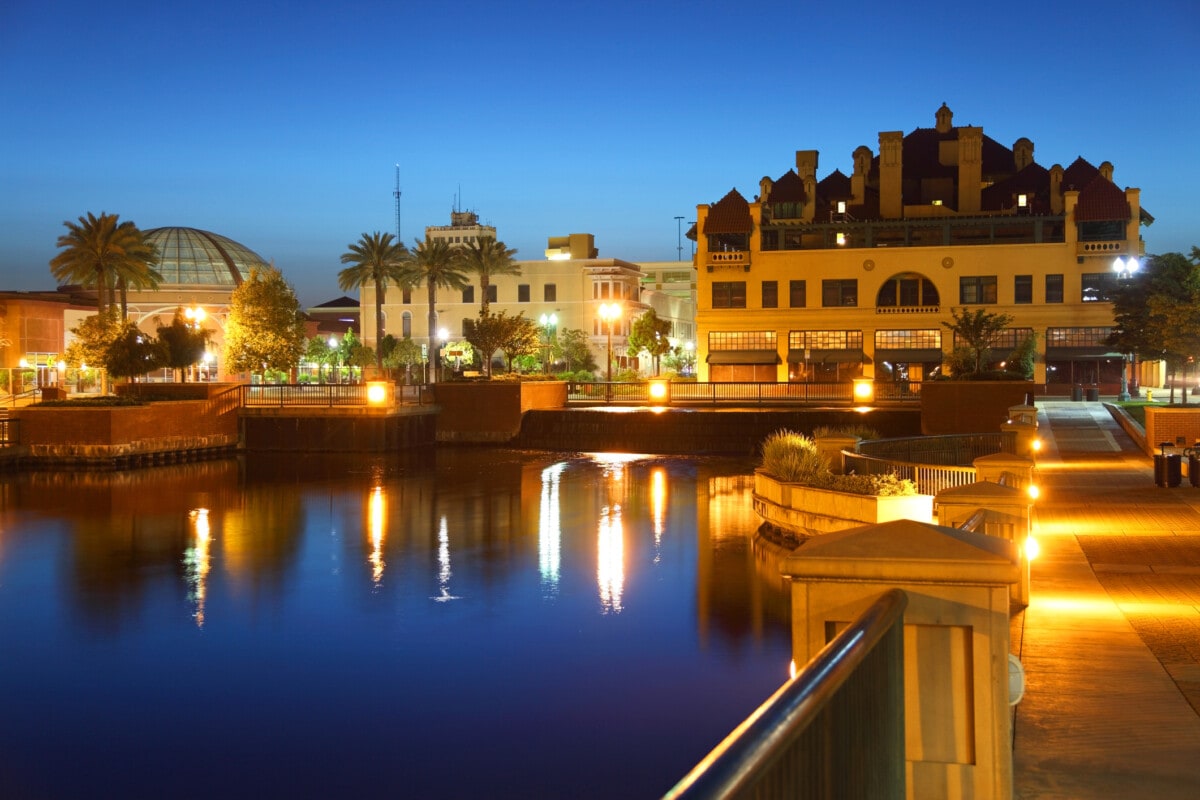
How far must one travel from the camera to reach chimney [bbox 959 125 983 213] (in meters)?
81.1

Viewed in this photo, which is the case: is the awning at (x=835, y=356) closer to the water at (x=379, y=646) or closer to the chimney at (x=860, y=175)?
the chimney at (x=860, y=175)

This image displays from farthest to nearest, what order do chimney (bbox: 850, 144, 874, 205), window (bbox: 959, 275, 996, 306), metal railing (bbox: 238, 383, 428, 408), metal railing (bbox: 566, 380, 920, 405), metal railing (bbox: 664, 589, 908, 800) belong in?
chimney (bbox: 850, 144, 874, 205), window (bbox: 959, 275, 996, 306), metal railing (bbox: 566, 380, 920, 405), metal railing (bbox: 238, 383, 428, 408), metal railing (bbox: 664, 589, 908, 800)

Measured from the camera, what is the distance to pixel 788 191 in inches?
3278

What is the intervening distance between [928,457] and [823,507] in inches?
234

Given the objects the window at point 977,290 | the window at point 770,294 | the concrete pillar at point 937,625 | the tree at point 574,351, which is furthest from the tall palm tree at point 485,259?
the concrete pillar at point 937,625

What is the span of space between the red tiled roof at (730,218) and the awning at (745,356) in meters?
7.86

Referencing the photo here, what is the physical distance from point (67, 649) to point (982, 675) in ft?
52.4

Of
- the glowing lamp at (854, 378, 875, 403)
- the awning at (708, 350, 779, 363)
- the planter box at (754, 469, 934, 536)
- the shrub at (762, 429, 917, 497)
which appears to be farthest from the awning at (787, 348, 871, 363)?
the planter box at (754, 469, 934, 536)

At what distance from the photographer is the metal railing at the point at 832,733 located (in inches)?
127

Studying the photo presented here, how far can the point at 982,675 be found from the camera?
565cm

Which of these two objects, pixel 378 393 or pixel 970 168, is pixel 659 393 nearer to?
pixel 378 393

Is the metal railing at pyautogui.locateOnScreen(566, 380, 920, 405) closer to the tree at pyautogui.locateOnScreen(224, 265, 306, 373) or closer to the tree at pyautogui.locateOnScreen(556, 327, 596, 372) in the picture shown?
the tree at pyautogui.locateOnScreen(224, 265, 306, 373)

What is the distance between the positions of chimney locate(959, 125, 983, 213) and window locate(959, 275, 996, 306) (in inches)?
303

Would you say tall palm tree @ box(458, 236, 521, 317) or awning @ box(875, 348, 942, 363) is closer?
awning @ box(875, 348, 942, 363)
